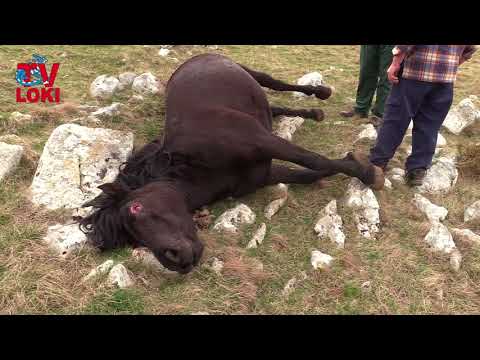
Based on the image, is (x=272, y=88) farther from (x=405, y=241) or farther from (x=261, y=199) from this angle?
(x=405, y=241)

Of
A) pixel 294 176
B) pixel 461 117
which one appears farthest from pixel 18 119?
pixel 461 117

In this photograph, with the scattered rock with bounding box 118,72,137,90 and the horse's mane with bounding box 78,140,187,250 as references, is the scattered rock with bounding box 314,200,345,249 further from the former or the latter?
the scattered rock with bounding box 118,72,137,90

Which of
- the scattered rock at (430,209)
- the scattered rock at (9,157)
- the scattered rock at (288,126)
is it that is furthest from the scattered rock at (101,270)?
the scattered rock at (430,209)

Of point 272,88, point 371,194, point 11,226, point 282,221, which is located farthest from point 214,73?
point 11,226

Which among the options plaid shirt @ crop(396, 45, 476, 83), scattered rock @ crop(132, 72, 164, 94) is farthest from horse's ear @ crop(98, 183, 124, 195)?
plaid shirt @ crop(396, 45, 476, 83)

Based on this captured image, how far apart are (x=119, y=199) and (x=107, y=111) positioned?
2.18m

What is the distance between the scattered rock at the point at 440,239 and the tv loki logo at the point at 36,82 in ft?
17.5

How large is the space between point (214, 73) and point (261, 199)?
174 cm

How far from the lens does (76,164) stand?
457 cm

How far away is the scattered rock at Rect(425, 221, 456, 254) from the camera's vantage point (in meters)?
3.77

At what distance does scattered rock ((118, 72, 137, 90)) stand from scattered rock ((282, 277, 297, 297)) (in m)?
4.39

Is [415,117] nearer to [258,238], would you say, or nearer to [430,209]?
[430,209]

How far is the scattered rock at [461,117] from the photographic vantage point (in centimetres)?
582

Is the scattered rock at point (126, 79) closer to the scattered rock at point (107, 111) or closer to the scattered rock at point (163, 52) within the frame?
the scattered rock at point (107, 111)
